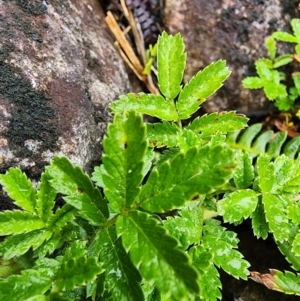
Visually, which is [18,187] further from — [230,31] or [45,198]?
[230,31]

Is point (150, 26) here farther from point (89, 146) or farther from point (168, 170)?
point (168, 170)

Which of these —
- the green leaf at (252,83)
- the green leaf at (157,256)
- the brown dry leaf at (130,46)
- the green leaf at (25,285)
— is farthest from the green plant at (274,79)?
the green leaf at (25,285)

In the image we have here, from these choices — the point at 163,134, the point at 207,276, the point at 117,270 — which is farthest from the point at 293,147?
the point at 117,270

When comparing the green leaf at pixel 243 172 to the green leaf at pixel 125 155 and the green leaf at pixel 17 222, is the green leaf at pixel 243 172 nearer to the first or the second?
the green leaf at pixel 125 155

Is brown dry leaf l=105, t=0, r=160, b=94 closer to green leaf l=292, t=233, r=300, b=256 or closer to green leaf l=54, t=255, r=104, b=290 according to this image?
green leaf l=292, t=233, r=300, b=256

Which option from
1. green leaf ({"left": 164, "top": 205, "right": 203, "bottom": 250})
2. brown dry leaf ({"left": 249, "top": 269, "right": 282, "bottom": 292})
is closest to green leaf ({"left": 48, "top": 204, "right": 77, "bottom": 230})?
green leaf ({"left": 164, "top": 205, "right": 203, "bottom": 250})

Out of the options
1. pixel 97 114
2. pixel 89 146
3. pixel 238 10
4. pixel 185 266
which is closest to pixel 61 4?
pixel 97 114

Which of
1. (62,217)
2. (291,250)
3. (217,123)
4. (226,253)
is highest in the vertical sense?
(62,217)
